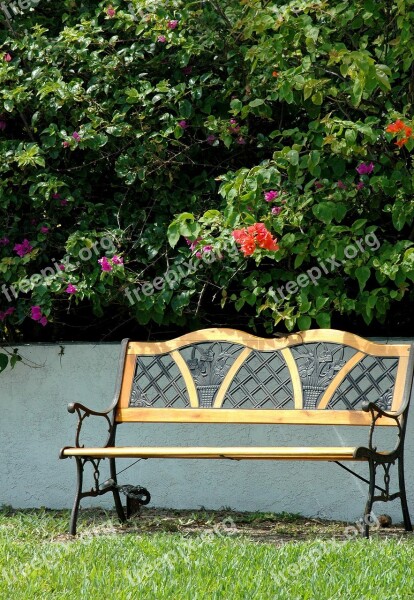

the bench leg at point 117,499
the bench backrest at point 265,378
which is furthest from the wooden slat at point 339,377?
the bench leg at point 117,499

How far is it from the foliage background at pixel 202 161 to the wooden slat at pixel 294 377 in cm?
21

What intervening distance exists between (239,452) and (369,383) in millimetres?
934

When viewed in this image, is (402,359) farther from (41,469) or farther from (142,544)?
(41,469)

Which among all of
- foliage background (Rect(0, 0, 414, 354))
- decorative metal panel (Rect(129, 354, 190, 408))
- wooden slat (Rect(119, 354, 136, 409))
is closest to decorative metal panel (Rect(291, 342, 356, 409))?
foliage background (Rect(0, 0, 414, 354))

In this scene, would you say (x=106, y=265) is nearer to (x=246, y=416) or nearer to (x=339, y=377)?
(x=246, y=416)

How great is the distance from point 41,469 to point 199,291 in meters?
1.38

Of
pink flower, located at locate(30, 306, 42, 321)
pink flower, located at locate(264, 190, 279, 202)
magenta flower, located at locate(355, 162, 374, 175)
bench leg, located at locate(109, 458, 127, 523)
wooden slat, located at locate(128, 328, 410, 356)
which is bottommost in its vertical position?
bench leg, located at locate(109, 458, 127, 523)

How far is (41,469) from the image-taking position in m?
5.99

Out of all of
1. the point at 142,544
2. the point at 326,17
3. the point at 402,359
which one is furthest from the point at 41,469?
the point at 326,17

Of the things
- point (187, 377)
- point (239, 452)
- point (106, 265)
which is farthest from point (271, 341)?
point (106, 265)

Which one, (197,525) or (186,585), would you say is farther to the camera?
(197,525)

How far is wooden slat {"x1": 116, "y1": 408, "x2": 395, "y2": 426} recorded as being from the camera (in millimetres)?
5035

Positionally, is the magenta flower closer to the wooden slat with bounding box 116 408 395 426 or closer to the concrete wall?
the wooden slat with bounding box 116 408 395 426

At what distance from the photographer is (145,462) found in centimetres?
584
